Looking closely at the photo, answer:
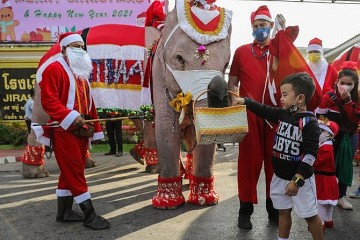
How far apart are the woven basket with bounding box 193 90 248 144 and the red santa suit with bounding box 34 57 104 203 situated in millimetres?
1100

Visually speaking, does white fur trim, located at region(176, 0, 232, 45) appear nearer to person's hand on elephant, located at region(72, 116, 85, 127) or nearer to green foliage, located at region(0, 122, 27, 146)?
person's hand on elephant, located at region(72, 116, 85, 127)

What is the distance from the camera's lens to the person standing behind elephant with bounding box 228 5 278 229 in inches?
146

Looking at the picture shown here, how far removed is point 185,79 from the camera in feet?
12.4

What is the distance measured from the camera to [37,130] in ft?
12.6

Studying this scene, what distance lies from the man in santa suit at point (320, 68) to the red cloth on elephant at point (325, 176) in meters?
0.72

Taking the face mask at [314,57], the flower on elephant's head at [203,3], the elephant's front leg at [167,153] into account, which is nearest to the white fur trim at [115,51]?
the elephant's front leg at [167,153]

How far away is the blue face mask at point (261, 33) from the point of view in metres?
3.77

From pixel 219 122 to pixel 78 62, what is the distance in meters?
1.48

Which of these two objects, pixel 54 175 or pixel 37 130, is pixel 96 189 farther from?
pixel 37 130

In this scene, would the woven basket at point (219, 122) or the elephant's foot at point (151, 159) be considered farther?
the elephant's foot at point (151, 159)

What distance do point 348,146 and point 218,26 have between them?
1.73 m

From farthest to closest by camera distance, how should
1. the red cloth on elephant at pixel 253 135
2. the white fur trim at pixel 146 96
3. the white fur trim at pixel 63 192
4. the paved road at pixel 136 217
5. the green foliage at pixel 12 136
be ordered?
the green foliage at pixel 12 136, the white fur trim at pixel 146 96, the white fur trim at pixel 63 192, the red cloth on elephant at pixel 253 135, the paved road at pixel 136 217

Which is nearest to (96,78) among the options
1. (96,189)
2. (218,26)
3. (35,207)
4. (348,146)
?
(96,189)

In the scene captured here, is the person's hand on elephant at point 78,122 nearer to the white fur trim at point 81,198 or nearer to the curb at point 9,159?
the white fur trim at point 81,198
